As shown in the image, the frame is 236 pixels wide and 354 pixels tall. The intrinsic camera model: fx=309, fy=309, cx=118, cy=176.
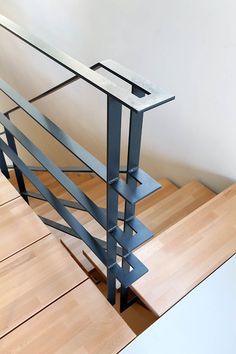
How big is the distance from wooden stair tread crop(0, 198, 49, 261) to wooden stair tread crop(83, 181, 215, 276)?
1.73 feet

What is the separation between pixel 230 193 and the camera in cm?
175

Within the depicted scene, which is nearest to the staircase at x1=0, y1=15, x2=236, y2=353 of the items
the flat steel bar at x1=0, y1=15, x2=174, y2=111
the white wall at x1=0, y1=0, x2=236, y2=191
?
the flat steel bar at x1=0, y1=15, x2=174, y2=111

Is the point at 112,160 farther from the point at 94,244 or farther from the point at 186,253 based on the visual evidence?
the point at 186,253

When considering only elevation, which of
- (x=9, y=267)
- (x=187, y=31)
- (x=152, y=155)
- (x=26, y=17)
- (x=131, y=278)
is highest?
(x=187, y=31)

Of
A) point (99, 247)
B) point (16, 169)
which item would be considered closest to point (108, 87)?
point (99, 247)

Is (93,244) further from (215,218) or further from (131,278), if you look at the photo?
(215,218)

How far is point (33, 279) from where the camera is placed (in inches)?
49.9

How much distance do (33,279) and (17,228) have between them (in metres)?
0.29

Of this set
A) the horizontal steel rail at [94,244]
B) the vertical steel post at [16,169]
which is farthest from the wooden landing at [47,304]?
the vertical steel post at [16,169]

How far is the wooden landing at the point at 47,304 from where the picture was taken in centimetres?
109

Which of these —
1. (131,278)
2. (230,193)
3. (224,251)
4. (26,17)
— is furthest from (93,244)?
(26,17)

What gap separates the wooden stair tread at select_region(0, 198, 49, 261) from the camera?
1391 mm

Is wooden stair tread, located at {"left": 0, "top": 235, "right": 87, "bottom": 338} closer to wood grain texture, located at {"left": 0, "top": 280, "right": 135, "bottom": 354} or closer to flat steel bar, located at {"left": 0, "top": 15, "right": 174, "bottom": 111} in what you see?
wood grain texture, located at {"left": 0, "top": 280, "right": 135, "bottom": 354}

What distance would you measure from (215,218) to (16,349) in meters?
1.10
